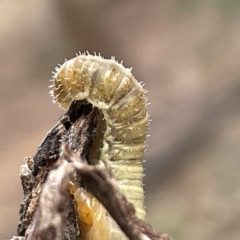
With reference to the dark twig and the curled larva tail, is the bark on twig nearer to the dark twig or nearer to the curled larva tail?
the dark twig

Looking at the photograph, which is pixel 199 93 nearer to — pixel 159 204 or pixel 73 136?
pixel 159 204

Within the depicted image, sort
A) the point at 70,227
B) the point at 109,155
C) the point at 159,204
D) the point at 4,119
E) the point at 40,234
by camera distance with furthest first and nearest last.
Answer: the point at 4,119, the point at 159,204, the point at 109,155, the point at 70,227, the point at 40,234

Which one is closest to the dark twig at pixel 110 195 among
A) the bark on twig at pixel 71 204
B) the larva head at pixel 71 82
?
the bark on twig at pixel 71 204

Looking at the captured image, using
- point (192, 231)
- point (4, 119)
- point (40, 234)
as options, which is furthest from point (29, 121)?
point (40, 234)

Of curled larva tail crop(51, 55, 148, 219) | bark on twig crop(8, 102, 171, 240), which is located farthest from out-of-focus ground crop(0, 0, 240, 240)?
bark on twig crop(8, 102, 171, 240)

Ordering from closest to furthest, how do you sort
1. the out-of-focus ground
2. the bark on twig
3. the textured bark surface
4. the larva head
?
1. the bark on twig
2. the textured bark surface
3. the larva head
4. the out-of-focus ground

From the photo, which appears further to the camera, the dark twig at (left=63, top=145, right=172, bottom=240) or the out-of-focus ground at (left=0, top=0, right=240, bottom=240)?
the out-of-focus ground at (left=0, top=0, right=240, bottom=240)

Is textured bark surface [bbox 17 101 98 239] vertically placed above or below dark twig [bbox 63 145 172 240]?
above

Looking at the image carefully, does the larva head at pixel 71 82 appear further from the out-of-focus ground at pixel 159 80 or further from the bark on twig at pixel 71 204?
the out-of-focus ground at pixel 159 80
